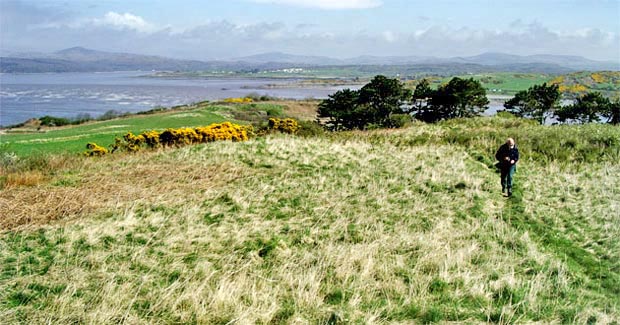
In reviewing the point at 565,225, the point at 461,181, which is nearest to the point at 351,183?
the point at 461,181

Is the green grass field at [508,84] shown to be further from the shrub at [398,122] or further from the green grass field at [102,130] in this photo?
the shrub at [398,122]

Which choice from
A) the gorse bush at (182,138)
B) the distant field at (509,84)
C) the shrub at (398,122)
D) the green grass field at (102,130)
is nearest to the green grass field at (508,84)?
the distant field at (509,84)

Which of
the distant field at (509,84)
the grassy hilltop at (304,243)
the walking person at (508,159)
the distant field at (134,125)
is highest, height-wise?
the distant field at (509,84)

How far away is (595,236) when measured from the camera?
9086 millimetres

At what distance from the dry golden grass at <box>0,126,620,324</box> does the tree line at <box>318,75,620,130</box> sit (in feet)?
132

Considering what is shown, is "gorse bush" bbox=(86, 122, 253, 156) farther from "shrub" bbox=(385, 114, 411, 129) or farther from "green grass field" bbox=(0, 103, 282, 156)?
"shrub" bbox=(385, 114, 411, 129)

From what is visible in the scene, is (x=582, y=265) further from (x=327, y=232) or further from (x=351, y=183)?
(x=351, y=183)

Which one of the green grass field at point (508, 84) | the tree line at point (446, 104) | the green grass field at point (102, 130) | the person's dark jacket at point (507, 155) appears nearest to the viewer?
the person's dark jacket at point (507, 155)

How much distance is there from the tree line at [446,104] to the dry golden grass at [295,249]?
40.3 m

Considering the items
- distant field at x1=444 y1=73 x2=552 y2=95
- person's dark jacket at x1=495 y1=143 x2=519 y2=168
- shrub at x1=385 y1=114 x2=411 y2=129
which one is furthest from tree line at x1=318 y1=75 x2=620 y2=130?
distant field at x1=444 y1=73 x2=552 y2=95

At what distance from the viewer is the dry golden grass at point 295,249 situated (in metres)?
5.61

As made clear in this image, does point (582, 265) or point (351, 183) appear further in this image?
point (351, 183)

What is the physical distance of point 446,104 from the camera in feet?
185

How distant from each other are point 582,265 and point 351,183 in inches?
250
